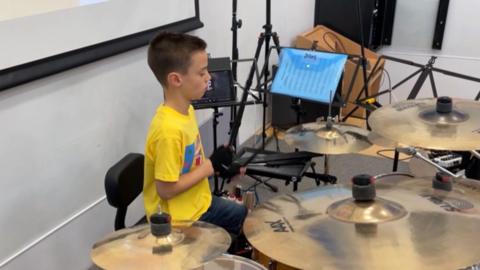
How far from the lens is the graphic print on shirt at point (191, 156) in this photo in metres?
1.51

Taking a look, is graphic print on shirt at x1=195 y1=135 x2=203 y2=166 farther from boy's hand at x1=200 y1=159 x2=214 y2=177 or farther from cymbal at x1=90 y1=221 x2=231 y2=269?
cymbal at x1=90 y1=221 x2=231 y2=269

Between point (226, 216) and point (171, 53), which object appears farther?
point (226, 216)

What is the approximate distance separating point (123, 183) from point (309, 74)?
3.54 feet

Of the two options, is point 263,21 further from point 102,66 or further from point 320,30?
point 102,66

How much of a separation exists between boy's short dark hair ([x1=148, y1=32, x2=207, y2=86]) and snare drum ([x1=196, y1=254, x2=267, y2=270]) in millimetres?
615

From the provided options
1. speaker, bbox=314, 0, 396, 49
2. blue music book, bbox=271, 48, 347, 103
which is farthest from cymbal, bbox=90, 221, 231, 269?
speaker, bbox=314, 0, 396, 49

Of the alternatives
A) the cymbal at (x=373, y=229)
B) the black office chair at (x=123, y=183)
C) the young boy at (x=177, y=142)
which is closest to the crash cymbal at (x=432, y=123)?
the cymbal at (x=373, y=229)

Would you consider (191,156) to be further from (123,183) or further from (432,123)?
(432,123)

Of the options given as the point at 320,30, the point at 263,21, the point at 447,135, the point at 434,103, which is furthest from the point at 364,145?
the point at 320,30

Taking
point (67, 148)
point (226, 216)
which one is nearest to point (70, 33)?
point (67, 148)

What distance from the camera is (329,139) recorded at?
1.73 m

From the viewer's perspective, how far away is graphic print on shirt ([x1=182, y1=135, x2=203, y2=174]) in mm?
1507

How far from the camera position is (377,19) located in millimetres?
3779

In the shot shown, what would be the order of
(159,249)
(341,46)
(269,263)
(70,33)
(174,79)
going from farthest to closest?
(341,46) < (70,33) < (174,79) < (269,263) < (159,249)
